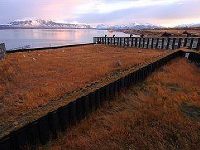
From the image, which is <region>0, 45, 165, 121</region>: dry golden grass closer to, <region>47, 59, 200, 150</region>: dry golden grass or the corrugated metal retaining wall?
the corrugated metal retaining wall

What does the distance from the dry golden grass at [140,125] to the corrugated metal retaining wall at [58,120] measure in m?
0.24

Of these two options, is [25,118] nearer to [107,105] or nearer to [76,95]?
[76,95]

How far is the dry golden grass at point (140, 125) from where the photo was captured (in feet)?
22.5

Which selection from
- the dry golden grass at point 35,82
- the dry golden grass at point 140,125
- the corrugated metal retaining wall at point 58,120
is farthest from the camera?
the dry golden grass at point 35,82

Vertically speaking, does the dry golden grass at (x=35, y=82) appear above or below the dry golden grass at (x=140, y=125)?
below

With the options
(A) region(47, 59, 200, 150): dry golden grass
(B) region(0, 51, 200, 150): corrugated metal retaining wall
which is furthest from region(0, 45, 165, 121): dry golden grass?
(A) region(47, 59, 200, 150): dry golden grass

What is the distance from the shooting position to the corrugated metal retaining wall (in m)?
6.08

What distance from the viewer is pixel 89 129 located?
7863 mm

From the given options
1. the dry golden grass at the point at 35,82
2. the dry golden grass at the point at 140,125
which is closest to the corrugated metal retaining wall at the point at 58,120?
the dry golden grass at the point at 140,125

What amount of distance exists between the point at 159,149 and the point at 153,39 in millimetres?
30118

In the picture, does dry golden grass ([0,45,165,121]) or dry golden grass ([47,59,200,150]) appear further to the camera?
dry golden grass ([0,45,165,121])

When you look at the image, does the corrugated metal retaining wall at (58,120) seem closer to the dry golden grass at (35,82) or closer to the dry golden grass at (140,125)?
the dry golden grass at (140,125)

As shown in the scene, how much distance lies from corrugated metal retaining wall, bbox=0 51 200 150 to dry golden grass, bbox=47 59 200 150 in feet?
0.79

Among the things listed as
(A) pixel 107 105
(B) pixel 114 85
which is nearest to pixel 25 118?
(A) pixel 107 105
